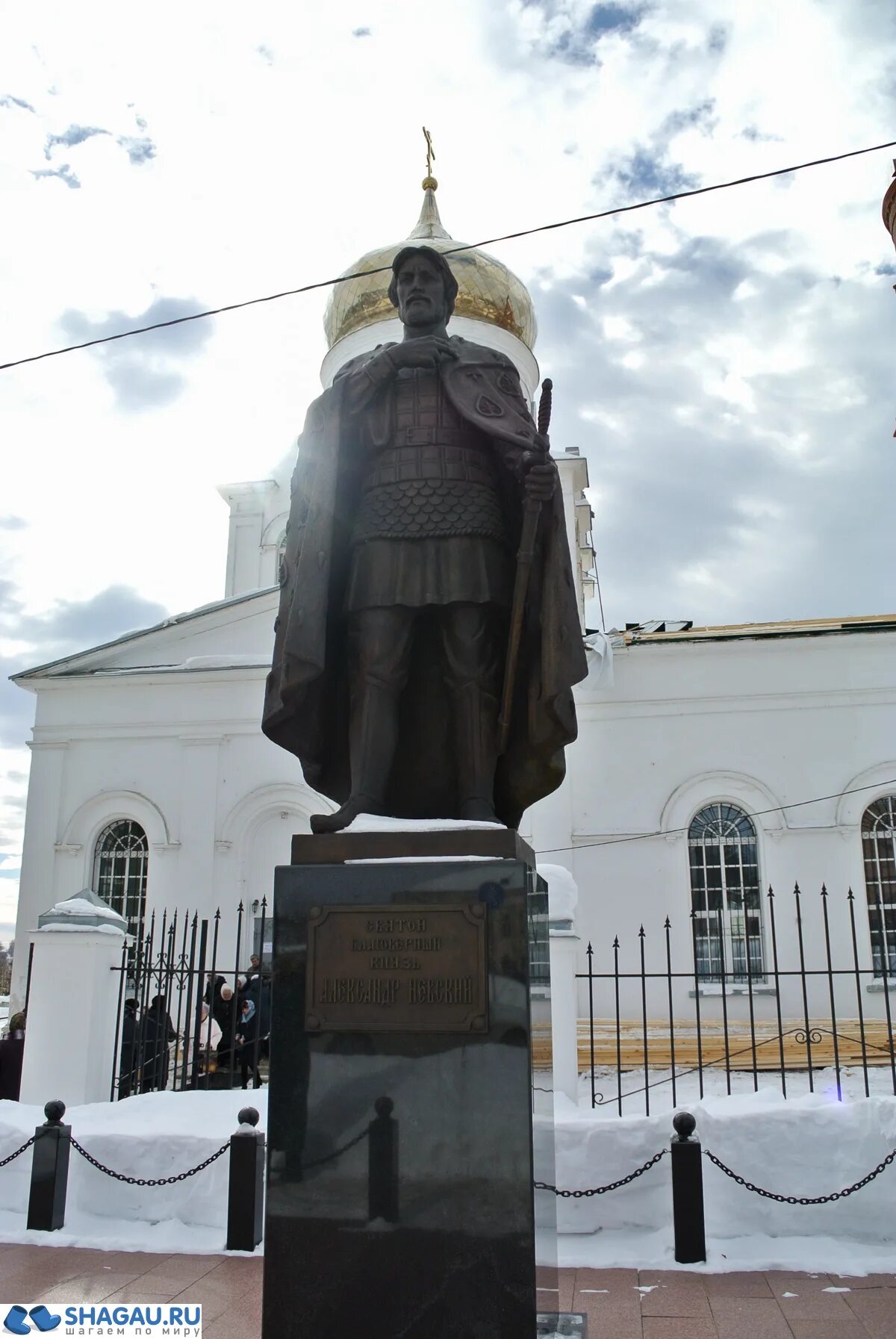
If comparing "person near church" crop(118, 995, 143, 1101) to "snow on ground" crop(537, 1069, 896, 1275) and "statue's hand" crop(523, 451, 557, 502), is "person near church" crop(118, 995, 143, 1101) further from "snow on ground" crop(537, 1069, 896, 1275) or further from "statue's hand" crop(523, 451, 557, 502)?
"statue's hand" crop(523, 451, 557, 502)

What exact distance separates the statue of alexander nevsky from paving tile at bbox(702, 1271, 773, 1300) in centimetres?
279

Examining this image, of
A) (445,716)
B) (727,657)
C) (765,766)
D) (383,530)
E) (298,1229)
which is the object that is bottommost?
(298,1229)

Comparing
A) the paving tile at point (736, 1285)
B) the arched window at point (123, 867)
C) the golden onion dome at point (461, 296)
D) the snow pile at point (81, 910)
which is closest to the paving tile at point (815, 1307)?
the paving tile at point (736, 1285)

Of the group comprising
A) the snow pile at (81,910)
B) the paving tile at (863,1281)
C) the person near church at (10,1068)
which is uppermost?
the snow pile at (81,910)

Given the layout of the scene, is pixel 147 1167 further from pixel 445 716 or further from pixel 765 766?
pixel 765 766

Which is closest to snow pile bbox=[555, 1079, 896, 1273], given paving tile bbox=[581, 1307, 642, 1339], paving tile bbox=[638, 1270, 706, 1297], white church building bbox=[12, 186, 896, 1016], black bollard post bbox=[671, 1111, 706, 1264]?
black bollard post bbox=[671, 1111, 706, 1264]

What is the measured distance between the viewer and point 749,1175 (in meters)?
6.61

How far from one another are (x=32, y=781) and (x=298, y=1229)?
55.7 feet

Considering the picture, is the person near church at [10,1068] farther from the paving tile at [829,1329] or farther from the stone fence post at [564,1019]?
the paving tile at [829,1329]

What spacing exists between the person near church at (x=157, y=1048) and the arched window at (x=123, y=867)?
7.34 meters

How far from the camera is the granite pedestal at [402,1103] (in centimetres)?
325

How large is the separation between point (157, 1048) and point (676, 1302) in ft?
18.9

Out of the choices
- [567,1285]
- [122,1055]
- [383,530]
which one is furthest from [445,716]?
[122,1055]

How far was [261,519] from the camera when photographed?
75.9ft
